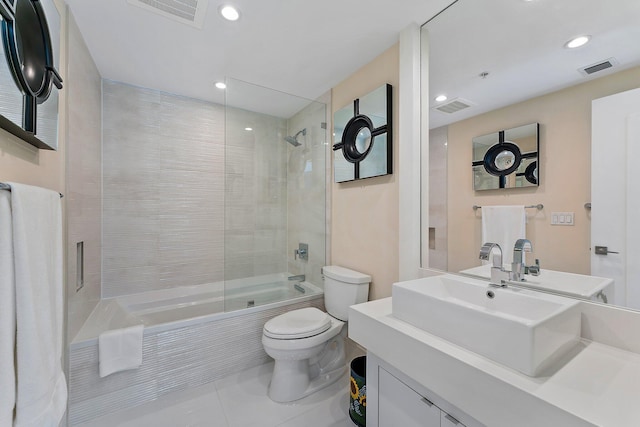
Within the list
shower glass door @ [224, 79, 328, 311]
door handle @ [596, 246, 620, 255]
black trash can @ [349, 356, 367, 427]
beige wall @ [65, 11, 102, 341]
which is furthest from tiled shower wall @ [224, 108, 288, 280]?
door handle @ [596, 246, 620, 255]

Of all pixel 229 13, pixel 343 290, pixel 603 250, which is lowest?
pixel 343 290

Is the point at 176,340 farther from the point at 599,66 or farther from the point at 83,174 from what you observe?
the point at 599,66

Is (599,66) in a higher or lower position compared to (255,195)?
higher

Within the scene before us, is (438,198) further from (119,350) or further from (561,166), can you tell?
(119,350)

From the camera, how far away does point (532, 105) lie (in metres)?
1.22

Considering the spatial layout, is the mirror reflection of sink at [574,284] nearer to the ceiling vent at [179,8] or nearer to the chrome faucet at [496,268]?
the chrome faucet at [496,268]

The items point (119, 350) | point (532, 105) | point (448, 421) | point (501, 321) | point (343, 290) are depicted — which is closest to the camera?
point (501, 321)

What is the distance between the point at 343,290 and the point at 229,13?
2.03 meters

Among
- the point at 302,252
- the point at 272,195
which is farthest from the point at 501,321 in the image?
the point at 272,195

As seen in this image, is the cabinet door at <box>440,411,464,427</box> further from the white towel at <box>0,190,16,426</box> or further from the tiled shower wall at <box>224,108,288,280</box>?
the tiled shower wall at <box>224,108,288,280</box>

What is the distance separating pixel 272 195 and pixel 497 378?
2137 millimetres

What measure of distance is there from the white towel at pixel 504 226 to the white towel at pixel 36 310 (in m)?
1.86

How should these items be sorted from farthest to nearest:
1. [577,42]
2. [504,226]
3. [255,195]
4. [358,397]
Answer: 1. [255,195]
2. [358,397]
3. [504,226]
4. [577,42]

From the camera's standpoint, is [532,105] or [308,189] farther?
[308,189]
